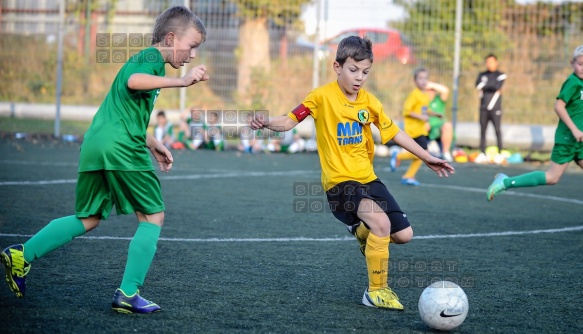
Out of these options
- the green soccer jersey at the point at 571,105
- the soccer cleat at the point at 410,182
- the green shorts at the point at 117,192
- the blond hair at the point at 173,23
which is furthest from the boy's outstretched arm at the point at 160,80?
the soccer cleat at the point at 410,182

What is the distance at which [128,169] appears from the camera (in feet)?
14.8

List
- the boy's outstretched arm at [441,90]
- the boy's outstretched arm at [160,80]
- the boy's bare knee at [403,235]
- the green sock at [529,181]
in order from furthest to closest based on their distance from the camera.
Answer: the boy's outstretched arm at [441,90] → the green sock at [529,181] → the boy's bare knee at [403,235] → the boy's outstretched arm at [160,80]

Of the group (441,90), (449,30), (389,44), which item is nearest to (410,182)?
(441,90)

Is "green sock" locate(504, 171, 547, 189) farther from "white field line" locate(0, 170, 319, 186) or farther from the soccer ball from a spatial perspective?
"white field line" locate(0, 170, 319, 186)

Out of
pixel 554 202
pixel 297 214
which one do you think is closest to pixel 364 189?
pixel 297 214

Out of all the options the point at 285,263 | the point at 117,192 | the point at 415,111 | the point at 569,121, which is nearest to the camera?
the point at 117,192

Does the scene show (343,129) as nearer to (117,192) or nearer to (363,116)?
(363,116)

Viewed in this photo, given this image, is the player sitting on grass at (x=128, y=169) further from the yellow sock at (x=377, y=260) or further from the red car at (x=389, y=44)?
the red car at (x=389, y=44)

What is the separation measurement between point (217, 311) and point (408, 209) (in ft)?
16.9

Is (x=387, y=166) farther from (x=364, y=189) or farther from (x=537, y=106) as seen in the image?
(x=364, y=189)

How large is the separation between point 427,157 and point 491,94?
12059 mm

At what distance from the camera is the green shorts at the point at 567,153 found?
8.30 m

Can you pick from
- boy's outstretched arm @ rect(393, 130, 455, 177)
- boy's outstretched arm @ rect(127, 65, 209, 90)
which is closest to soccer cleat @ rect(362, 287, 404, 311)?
boy's outstretched arm @ rect(393, 130, 455, 177)

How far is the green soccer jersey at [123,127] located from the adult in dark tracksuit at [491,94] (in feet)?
42.4
